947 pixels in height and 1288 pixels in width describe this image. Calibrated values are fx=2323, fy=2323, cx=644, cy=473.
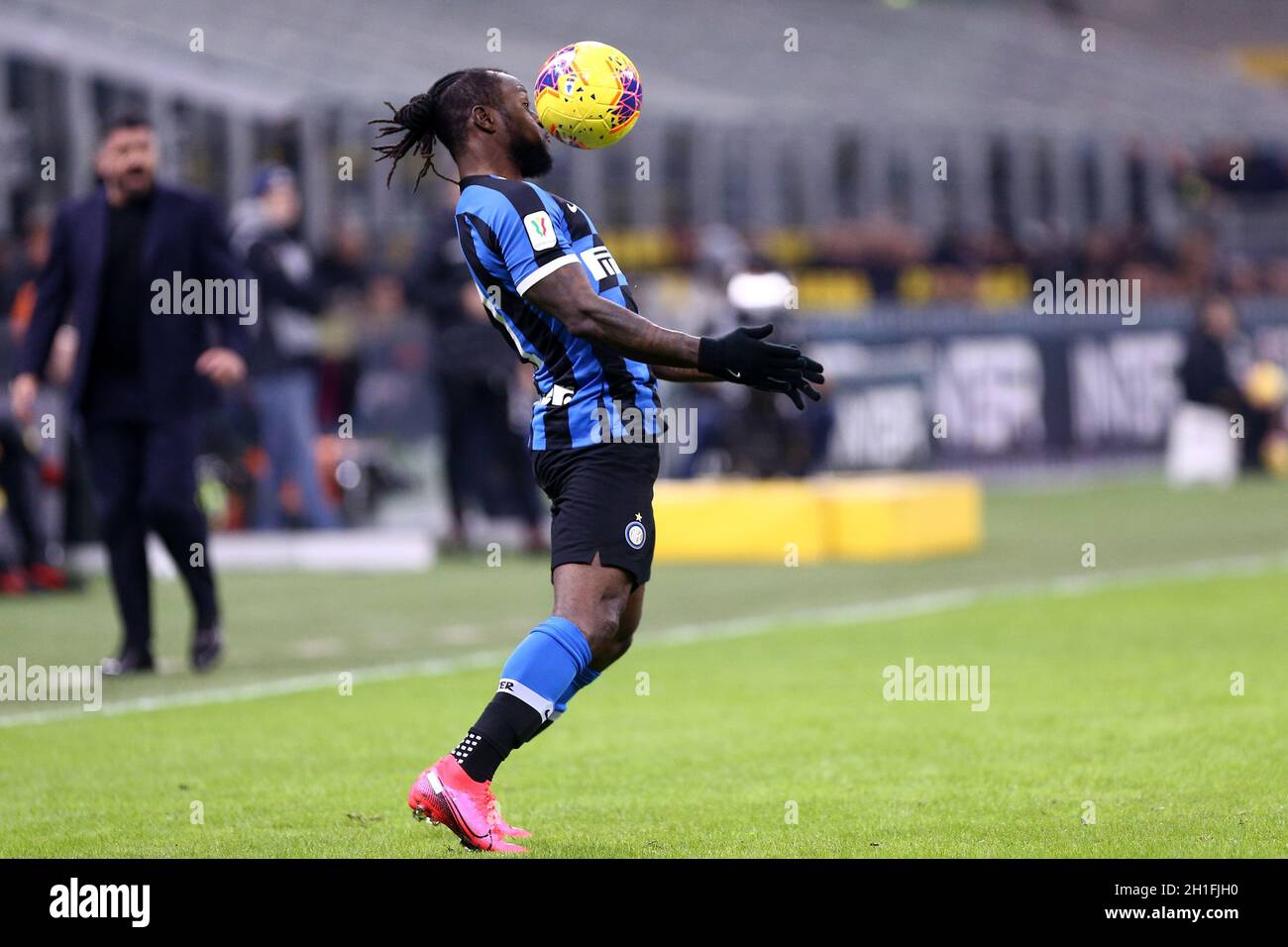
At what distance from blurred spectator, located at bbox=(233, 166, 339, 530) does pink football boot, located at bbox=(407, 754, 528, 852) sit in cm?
965

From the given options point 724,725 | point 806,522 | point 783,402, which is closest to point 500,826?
point 724,725

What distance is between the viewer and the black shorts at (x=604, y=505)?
20.5 ft

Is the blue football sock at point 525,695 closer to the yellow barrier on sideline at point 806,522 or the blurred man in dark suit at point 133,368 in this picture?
the blurred man in dark suit at point 133,368

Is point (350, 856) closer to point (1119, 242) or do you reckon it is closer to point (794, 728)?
point (794, 728)

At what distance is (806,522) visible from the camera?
15781 mm

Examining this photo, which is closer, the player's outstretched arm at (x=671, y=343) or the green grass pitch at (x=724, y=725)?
the player's outstretched arm at (x=671, y=343)

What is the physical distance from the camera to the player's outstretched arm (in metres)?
5.98

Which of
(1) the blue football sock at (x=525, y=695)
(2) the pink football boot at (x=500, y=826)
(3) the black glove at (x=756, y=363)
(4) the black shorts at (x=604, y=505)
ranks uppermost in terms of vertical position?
(3) the black glove at (x=756, y=363)

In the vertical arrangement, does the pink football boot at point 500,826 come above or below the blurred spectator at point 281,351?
below

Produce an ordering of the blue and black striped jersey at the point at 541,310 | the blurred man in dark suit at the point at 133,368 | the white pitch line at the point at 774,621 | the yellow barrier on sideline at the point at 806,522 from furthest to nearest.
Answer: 1. the yellow barrier on sideline at the point at 806,522
2. the blurred man in dark suit at the point at 133,368
3. the white pitch line at the point at 774,621
4. the blue and black striped jersey at the point at 541,310

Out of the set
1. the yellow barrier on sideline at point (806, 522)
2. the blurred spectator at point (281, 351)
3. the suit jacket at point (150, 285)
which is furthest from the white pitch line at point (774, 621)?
the blurred spectator at point (281, 351)

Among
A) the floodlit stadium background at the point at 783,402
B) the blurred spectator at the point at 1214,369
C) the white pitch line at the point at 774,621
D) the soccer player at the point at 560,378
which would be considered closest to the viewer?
the soccer player at the point at 560,378

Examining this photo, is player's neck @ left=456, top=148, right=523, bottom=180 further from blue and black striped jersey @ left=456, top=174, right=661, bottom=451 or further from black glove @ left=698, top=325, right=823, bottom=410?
black glove @ left=698, top=325, right=823, bottom=410

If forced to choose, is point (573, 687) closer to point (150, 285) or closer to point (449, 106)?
point (449, 106)
